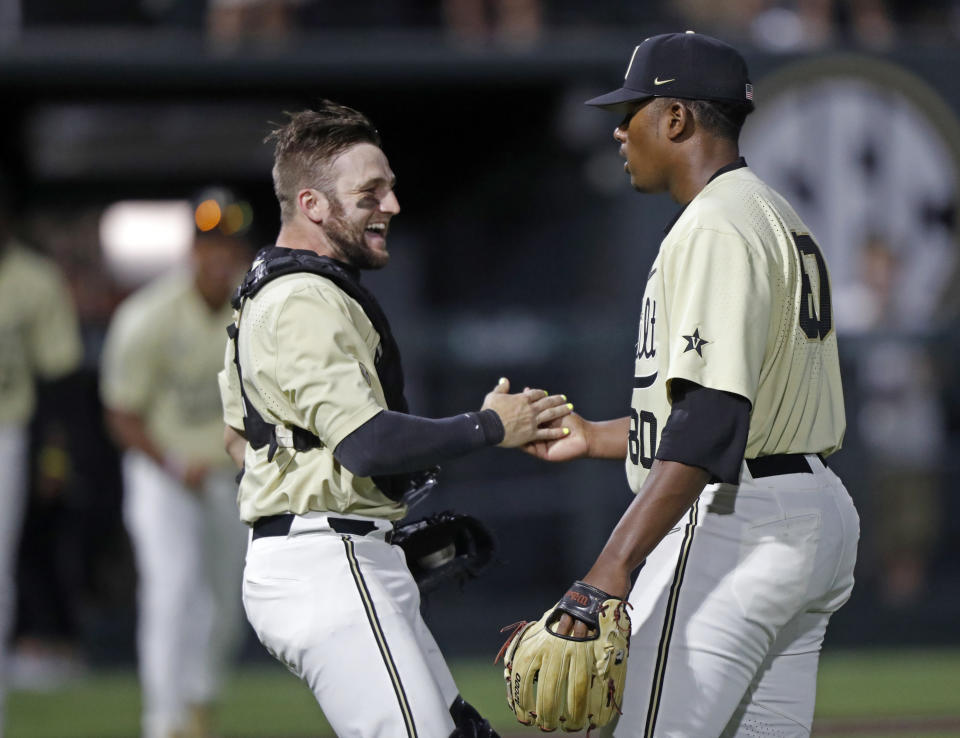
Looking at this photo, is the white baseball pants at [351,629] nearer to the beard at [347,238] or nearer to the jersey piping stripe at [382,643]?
the jersey piping stripe at [382,643]

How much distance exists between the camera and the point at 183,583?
596 centimetres

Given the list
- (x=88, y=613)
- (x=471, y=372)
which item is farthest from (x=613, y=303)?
(x=88, y=613)

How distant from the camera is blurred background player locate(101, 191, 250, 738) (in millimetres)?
5883

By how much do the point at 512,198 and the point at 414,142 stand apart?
1043mm

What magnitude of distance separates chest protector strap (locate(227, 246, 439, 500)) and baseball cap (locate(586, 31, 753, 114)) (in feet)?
2.18

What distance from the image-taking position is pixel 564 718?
2865mm

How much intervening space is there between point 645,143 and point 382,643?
45.3 inches

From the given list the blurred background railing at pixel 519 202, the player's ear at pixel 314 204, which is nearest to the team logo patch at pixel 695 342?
the player's ear at pixel 314 204

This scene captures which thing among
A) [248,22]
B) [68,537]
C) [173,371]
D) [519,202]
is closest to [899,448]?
[519,202]

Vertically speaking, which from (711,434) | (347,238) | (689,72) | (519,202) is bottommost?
(519,202)

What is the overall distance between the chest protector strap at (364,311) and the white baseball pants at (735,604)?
0.62 m

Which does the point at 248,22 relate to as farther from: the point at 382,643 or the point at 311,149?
the point at 382,643

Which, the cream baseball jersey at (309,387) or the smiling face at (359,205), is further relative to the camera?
the smiling face at (359,205)

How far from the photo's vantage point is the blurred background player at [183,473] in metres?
5.88
